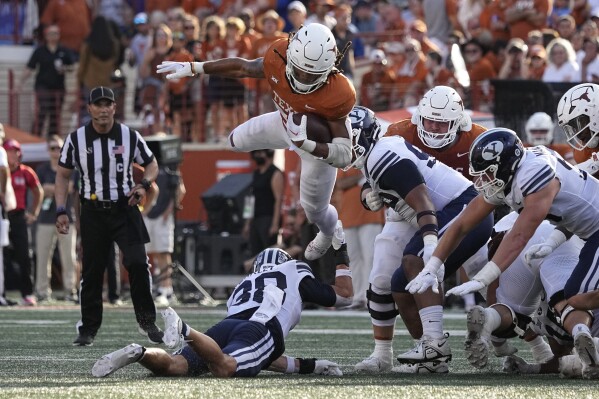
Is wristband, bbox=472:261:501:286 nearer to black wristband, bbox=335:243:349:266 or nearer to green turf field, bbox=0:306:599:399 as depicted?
green turf field, bbox=0:306:599:399

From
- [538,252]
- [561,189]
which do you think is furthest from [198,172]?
[561,189]

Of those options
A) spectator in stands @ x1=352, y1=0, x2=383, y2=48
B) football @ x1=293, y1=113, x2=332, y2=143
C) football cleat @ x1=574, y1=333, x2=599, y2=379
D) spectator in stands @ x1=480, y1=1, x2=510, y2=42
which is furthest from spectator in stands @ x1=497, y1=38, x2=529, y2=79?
football cleat @ x1=574, y1=333, x2=599, y2=379

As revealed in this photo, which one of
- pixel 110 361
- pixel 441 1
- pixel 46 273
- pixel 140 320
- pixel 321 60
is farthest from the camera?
pixel 441 1

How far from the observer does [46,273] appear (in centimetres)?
1373

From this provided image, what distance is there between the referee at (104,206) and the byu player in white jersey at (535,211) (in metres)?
2.78

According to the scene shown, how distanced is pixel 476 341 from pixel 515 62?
7.53 metres

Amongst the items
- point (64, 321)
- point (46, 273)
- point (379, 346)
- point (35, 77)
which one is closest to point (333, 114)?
point (379, 346)

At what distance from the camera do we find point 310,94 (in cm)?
747

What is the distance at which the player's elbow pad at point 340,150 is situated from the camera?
721 centimetres

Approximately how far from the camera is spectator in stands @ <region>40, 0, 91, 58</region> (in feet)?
56.4

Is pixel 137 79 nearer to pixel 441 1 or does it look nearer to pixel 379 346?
pixel 441 1

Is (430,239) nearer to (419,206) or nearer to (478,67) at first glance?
(419,206)

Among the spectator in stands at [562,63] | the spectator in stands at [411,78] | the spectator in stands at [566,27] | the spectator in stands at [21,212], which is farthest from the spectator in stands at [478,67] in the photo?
the spectator in stands at [21,212]

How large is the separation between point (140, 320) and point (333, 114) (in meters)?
2.17
